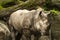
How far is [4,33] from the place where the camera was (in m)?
10.7

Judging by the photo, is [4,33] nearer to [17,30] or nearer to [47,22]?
[17,30]

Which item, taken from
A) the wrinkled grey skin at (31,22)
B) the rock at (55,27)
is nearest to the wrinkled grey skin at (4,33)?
the wrinkled grey skin at (31,22)

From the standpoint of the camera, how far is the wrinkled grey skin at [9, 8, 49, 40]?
10047 millimetres

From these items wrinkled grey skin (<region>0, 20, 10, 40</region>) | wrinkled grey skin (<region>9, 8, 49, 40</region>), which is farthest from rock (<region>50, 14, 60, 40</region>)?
wrinkled grey skin (<region>0, 20, 10, 40</region>)

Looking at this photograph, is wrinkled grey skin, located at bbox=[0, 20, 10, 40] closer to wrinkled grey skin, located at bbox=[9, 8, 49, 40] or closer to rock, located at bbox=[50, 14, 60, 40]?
wrinkled grey skin, located at bbox=[9, 8, 49, 40]

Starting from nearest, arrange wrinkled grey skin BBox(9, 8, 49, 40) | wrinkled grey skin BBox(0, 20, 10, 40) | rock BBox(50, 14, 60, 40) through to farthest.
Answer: wrinkled grey skin BBox(9, 8, 49, 40), wrinkled grey skin BBox(0, 20, 10, 40), rock BBox(50, 14, 60, 40)

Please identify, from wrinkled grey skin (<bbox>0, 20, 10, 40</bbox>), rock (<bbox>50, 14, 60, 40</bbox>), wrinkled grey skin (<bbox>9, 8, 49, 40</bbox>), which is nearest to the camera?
wrinkled grey skin (<bbox>9, 8, 49, 40</bbox>)

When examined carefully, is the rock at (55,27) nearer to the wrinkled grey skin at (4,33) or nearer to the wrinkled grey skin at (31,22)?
the wrinkled grey skin at (31,22)

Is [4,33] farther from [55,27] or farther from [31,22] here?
[55,27]

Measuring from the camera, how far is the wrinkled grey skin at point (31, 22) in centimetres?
1005

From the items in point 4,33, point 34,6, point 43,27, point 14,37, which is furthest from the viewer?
point 34,6

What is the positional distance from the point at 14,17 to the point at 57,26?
1.90 metres

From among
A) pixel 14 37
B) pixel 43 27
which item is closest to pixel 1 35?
pixel 14 37

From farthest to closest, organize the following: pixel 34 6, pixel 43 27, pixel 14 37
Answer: pixel 34 6, pixel 14 37, pixel 43 27
